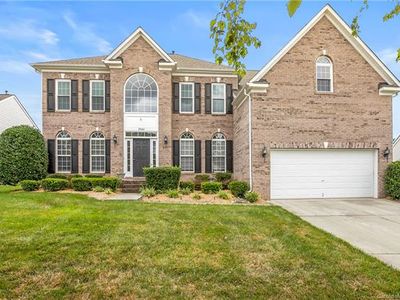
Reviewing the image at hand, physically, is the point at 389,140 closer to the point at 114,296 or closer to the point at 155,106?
the point at 155,106

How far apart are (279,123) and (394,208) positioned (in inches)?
211

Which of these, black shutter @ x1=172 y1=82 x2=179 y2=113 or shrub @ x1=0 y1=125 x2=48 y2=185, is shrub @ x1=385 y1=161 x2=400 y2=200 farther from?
shrub @ x1=0 y1=125 x2=48 y2=185

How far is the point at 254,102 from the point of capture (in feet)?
44.0

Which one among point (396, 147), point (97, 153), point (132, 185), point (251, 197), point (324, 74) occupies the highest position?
point (324, 74)

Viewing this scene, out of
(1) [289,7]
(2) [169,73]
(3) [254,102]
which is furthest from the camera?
(2) [169,73]

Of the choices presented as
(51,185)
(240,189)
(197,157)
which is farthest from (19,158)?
(240,189)

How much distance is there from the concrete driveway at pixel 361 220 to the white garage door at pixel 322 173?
2.57 ft

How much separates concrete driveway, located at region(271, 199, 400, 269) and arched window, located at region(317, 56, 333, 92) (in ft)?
16.5

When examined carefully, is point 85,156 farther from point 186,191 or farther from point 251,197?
point 251,197

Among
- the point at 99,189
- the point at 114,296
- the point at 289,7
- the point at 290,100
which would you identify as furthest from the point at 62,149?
the point at 289,7

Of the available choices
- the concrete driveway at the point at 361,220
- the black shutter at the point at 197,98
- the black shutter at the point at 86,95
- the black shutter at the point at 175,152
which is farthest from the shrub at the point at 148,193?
the black shutter at the point at 86,95

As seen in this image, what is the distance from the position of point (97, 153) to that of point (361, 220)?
14.1 meters

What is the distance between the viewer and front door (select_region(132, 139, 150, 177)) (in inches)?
683

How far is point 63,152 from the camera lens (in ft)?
59.0
